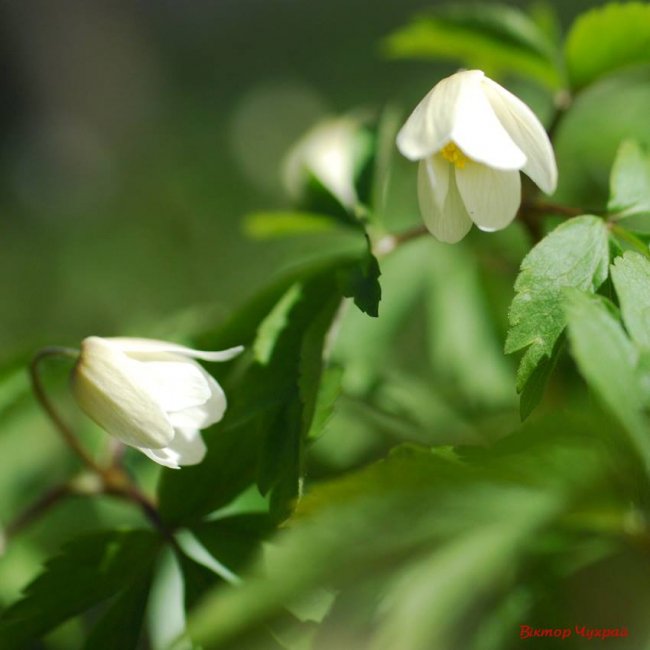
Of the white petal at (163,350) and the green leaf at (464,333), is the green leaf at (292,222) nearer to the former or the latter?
the white petal at (163,350)

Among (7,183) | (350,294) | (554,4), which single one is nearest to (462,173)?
(350,294)

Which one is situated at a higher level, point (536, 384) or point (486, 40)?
point (486, 40)

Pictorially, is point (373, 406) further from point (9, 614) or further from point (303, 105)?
point (303, 105)

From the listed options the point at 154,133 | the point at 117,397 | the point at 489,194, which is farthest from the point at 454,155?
the point at 154,133

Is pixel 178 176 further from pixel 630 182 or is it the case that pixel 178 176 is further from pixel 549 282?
pixel 549 282

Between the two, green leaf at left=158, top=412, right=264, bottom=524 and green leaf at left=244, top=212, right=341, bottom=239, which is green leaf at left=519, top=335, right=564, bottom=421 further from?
green leaf at left=244, top=212, right=341, bottom=239
